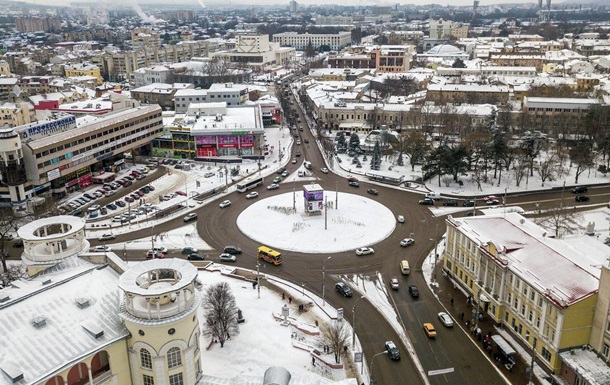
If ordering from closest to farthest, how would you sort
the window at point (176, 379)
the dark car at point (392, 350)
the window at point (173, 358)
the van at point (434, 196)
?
the window at point (173, 358) → the window at point (176, 379) → the dark car at point (392, 350) → the van at point (434, 196)

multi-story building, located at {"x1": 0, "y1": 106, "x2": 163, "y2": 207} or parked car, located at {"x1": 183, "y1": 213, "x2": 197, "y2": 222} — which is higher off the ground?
multi-story building, located at {"x1": 0, "y1": 106, "x2": 163, "y2": 207}

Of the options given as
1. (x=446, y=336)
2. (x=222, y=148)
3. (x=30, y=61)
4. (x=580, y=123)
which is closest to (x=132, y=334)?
(x=446, y=336)

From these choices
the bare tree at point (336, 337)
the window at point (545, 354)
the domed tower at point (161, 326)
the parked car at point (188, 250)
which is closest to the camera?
the domed tower at point (161, 326)

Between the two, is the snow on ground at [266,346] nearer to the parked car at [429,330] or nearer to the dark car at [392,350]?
the dark car at [392,350]

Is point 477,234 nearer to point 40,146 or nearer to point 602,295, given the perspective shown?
point 602,295

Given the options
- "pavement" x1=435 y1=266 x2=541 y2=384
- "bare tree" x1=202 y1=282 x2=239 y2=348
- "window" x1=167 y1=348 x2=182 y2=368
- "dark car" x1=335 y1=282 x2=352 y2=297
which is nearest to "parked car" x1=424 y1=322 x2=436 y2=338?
"pavement" x1=435 y1=266 x2=541 y2=384

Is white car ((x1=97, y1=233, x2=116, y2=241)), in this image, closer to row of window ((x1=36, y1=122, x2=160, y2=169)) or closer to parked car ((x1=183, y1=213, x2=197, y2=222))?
parked car ((x1=183, y1=213, x2=197, y2=222))

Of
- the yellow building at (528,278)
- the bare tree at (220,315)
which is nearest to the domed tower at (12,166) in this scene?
the bare tree at (220,315)
